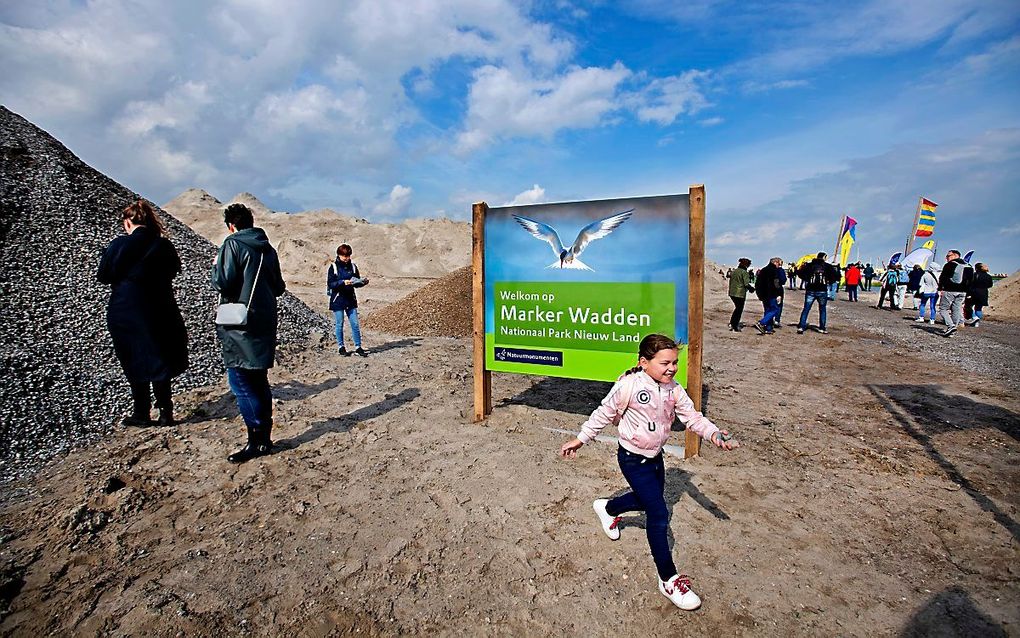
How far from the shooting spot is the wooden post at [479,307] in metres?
6.12

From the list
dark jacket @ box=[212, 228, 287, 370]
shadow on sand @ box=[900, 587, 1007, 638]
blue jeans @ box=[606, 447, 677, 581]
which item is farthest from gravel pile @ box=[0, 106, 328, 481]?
shadow on sand @ box=[900, 587, 1007, 638]

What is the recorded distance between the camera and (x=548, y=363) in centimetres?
578

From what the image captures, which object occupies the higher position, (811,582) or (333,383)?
(333,383)

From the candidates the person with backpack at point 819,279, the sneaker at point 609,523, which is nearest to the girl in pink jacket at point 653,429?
the sneaker at point 609,523

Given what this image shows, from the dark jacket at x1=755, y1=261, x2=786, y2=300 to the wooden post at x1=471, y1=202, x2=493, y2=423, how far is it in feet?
30.7

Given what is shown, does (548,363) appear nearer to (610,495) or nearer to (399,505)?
(610,495)

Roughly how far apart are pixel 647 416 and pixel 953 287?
1415 cm

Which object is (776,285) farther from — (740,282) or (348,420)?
(348,420)

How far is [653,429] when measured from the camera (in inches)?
122

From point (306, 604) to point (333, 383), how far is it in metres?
4.95

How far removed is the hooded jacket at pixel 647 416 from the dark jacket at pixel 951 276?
13.4m

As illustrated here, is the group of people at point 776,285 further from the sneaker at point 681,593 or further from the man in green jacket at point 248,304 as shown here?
the man in green jacket at point 248,304

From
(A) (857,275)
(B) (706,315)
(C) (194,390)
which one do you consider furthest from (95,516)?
(A) (857,275)

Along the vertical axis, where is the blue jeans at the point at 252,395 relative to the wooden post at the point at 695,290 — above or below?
below
